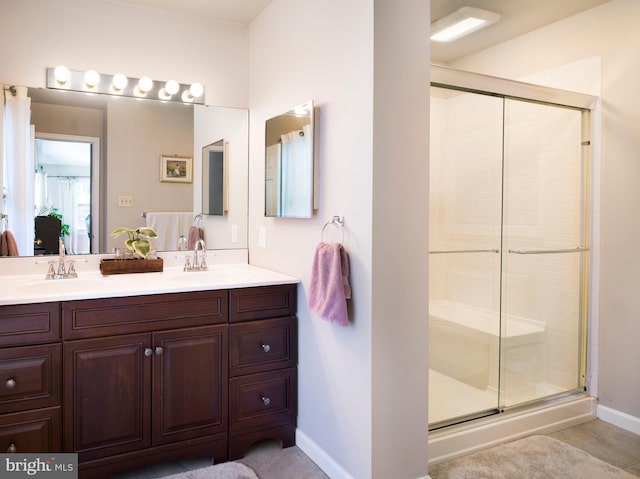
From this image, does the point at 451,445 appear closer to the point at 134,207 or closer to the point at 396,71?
the point at 396,71

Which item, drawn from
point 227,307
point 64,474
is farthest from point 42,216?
point 64,474

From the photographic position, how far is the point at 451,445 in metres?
2.29

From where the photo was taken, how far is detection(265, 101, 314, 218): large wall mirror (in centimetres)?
221

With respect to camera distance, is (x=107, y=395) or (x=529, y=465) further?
(x=529, y=465)

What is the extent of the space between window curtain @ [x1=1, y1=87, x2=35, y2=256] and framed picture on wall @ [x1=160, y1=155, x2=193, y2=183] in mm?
665

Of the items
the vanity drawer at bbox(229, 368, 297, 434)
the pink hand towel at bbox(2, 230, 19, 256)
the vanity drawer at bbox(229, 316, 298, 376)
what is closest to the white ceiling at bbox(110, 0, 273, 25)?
the pink hand towel at bbox(2, 230, 19, 256)

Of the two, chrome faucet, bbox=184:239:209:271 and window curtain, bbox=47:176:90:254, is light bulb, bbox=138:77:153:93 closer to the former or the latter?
window curtain, bbox=47:176:90:254

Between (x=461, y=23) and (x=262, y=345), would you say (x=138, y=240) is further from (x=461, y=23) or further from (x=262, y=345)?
(x=461, y=23)

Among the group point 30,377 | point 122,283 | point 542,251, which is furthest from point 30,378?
point 542,251

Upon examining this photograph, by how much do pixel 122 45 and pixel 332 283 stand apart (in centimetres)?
191

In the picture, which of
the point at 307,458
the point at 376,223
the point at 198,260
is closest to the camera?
the point at 376,223

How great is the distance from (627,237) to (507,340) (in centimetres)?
89

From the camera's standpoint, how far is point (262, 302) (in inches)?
92.7

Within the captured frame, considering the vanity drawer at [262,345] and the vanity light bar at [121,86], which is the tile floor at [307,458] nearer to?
the vanity drawer at [262,345]
